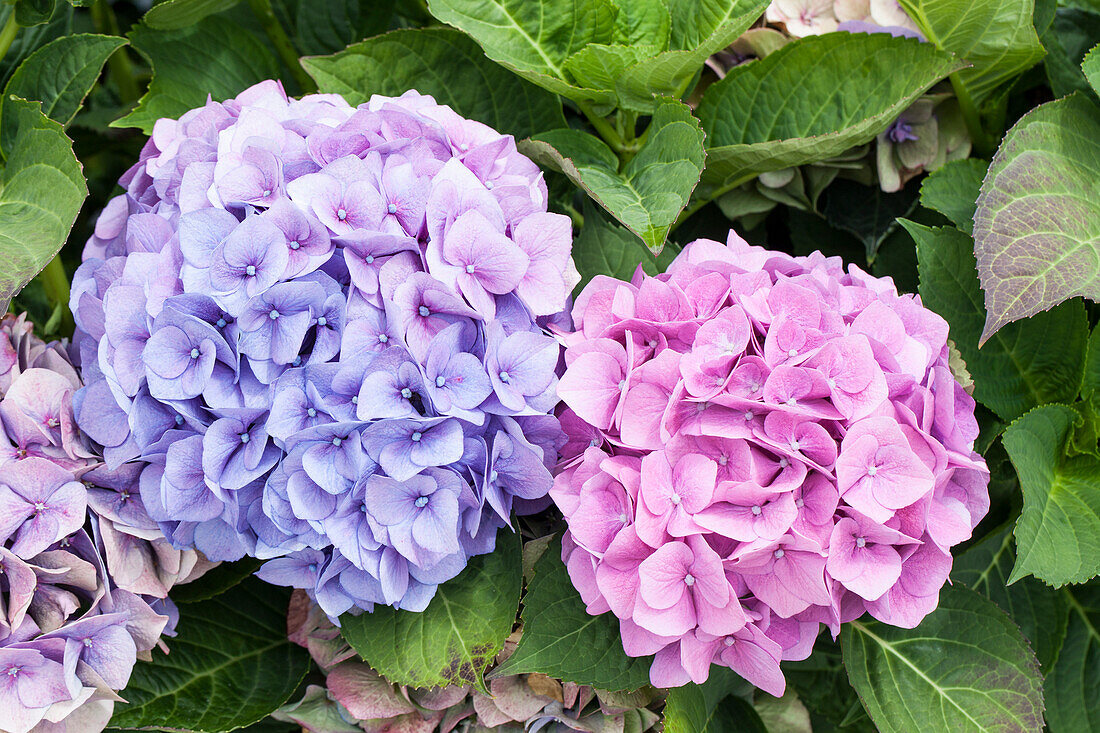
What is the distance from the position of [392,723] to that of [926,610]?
42 centimetres

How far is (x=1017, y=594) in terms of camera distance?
0.91 m

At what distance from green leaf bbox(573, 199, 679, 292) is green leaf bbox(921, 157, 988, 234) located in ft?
0.78

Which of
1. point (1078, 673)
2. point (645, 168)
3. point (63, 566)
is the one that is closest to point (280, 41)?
point (645, 168)

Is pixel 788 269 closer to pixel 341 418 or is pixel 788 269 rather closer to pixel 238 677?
pixel 341 418

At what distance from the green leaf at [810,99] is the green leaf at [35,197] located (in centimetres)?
51

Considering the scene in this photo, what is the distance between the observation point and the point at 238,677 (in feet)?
2.68

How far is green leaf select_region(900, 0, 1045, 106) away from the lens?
2.60 feet

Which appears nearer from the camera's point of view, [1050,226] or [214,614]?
[1050,226]

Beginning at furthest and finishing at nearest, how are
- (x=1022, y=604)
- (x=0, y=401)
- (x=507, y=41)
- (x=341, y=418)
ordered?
1. (x=1022, y=604)
2. (x=507, y=41)
3. (x=0, y=401)
4. (x=341, y=418)

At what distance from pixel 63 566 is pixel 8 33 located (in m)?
0.51

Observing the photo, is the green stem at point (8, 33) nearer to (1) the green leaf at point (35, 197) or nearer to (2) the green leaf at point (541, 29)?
(1) the green leaf at point (35, 197)

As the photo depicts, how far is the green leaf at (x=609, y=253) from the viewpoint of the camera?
764mm

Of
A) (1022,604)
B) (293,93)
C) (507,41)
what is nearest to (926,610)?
(1022,604)

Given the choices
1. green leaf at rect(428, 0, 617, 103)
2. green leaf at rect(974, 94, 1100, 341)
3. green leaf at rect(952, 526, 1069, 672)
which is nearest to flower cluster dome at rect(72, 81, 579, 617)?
green leaf at rect(428, 0, 617, 103)
